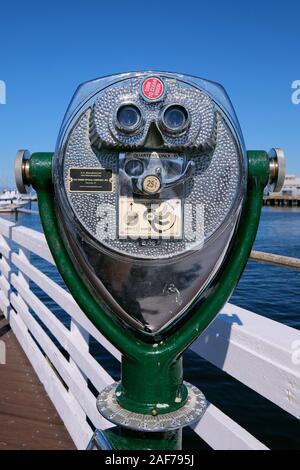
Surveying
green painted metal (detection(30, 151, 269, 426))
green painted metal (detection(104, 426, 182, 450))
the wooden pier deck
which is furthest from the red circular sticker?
the wooden pier deck

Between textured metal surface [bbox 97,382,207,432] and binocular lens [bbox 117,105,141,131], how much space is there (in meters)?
0.62

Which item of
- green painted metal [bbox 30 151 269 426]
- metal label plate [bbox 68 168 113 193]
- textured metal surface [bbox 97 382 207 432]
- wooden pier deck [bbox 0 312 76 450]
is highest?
metal label plate [bbox 68 168 113 193]

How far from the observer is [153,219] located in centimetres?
103

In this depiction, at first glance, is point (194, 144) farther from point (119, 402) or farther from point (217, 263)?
point (119, 402)

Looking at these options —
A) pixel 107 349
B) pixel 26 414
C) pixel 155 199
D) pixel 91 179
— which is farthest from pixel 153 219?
pixel 26 414

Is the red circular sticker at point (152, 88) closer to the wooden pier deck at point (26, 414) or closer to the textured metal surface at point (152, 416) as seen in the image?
the textured metal surface at point (152, 416)

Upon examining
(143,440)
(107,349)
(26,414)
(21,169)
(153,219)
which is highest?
(21,169)

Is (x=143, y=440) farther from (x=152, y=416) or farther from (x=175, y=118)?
(x=175, y=118)

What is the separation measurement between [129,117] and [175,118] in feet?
0.32

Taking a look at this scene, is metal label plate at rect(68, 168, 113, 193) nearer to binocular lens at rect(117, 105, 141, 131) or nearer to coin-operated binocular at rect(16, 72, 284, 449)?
coin-operated binocular at rect(16, 72, 284, 449)

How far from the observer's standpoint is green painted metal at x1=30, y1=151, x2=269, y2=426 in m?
1.07

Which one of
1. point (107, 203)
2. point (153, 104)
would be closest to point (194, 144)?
point (153, 104)

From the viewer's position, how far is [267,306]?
10.2 metres
